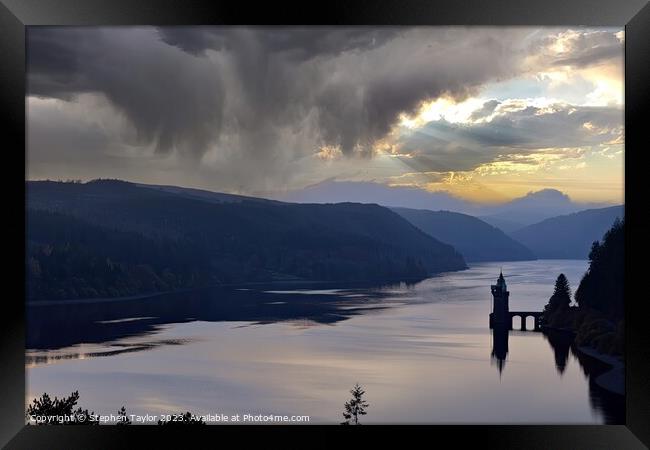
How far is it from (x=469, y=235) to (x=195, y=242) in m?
4.87

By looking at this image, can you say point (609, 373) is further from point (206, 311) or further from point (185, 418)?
point (206, 311)

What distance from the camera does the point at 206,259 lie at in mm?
12688

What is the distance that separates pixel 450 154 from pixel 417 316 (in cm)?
261

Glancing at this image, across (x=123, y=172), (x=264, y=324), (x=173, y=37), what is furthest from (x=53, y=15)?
(x=264, y=324)

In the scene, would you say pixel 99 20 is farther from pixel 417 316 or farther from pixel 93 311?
pixel 93 311

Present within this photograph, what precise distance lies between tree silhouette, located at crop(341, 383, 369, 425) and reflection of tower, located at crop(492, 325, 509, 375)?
2436 millimetres

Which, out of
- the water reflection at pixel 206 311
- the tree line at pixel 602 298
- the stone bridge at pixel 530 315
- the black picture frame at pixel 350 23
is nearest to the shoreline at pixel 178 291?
the water reflection at pixel 206 311

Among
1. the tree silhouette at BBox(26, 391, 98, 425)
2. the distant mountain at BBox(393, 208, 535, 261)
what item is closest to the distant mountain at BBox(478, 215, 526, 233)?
the distant mountain at BBox(393, 208, 535, 261)

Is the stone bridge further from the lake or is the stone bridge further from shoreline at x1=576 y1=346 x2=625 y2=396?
shoreline at x1=576 y1=346 x2=625 y2=396

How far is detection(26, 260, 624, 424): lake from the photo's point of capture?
915 centimetres

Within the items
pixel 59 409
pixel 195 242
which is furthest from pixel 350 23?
pixel 195 242

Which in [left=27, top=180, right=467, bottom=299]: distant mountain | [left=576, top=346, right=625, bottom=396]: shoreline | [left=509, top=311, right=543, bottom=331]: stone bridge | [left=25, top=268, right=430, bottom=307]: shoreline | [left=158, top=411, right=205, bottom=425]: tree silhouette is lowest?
[left=158, top=411, right=205, bottom=425]: tree silhouette

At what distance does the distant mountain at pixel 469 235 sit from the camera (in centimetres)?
1073

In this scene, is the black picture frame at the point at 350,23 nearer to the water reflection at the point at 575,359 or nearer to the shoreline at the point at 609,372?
the water reflection at the point at 575,359
